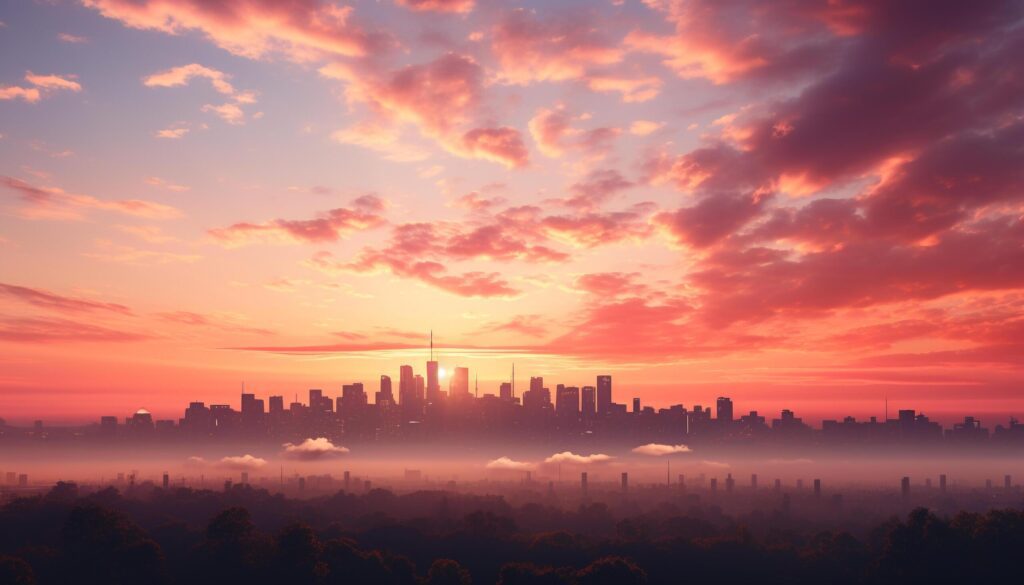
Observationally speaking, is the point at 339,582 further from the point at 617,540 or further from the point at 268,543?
the point at 617,540

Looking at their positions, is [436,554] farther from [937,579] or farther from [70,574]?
[937,579]

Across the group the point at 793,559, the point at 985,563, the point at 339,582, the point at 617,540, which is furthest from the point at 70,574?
the point at 985,563

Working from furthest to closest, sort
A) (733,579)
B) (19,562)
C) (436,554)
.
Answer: (436,554) < (733,579) < (19,562)

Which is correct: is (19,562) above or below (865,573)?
above

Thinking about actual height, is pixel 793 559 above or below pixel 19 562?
below

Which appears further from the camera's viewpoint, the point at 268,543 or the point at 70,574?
the point at 268,543

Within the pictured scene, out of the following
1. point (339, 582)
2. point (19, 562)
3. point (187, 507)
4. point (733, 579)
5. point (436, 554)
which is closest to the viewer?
point (19, 562)

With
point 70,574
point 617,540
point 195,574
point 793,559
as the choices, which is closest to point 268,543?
point 195,574

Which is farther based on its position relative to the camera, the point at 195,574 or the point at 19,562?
the point at 195,574

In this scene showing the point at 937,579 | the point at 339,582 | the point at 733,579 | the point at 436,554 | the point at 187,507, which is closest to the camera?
the point at 339,582
